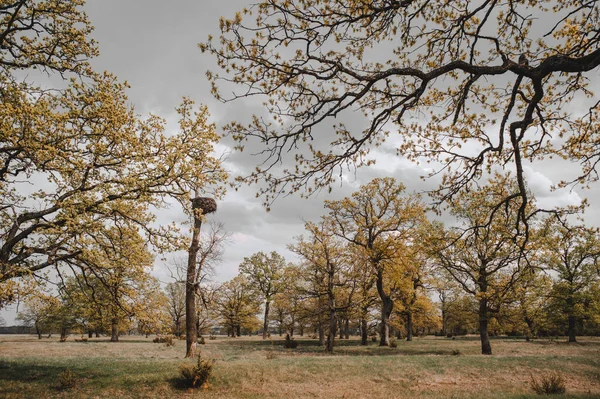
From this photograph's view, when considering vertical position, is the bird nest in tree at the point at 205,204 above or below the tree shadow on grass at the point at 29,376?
above

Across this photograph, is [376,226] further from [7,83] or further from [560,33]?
[7,83]

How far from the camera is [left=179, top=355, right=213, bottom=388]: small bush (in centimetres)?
1212

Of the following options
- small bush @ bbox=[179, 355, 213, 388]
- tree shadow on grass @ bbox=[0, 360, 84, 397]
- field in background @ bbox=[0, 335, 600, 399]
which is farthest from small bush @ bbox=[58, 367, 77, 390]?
small bush @ bbox=[179, 355, 213, 388]

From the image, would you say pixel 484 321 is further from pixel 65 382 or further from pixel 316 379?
pixel 65 382

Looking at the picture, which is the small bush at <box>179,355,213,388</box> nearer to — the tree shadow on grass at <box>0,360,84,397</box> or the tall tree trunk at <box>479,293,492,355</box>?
the tree shadow on grass at <box>0,360,84,397</box>

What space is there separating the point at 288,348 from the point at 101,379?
68.9 ft

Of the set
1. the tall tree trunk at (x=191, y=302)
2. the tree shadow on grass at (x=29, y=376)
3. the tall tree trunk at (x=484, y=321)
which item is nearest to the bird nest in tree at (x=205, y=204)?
the tall tree trunk at (x=191, y=302)

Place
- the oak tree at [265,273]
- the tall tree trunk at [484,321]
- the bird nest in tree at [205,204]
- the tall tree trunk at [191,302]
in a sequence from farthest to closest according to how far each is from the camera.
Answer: the oak tree at [265,273] → the tall tree trunk at [484,321] → the bird nest in tree at [205,204] → the tall tree trunk at [191,302]

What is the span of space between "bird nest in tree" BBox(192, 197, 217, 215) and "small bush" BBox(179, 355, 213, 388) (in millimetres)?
10241

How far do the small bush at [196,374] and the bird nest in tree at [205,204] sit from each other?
1024 centimetres

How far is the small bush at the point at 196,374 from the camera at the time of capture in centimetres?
1212

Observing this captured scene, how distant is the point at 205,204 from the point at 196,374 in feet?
37.1

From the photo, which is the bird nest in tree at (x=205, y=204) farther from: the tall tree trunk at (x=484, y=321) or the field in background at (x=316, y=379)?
the tall tree trunk at (x=484, y=321)

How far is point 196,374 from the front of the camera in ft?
39.9
